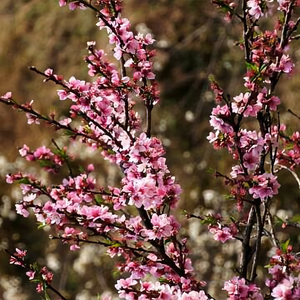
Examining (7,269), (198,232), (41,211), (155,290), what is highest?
(198,232)

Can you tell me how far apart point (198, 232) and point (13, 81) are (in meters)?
1.76

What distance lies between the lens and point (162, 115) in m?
3.10

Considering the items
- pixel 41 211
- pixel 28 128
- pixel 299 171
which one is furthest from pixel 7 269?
pixel 41 211

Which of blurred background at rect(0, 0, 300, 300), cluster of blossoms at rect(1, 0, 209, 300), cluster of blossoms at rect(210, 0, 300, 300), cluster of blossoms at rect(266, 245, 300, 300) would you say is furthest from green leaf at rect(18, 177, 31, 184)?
blurred background at rect(0, 0, 300, 300)

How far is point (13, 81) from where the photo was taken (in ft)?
11.8

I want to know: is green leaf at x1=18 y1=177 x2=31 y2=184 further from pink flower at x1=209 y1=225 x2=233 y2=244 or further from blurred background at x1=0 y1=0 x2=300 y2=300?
blurred background at x1=0 y1=0 x2=300 y2=300

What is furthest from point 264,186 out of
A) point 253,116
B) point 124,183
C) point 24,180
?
point 24,180

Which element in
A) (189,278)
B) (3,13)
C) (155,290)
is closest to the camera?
(155,290)

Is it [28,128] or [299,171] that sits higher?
[28,128]

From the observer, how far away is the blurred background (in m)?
2.69

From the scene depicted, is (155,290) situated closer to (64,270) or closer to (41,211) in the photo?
(41,211)

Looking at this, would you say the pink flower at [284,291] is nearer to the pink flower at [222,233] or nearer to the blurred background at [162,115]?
the pink flower at [222,233]

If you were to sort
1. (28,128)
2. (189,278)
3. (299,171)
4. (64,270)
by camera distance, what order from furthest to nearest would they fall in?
(28,128)
(64,270)
(299,171)
(189,278)

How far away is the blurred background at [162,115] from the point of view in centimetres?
269
